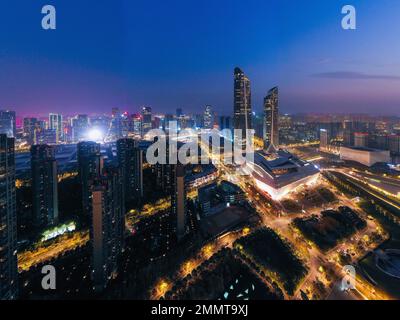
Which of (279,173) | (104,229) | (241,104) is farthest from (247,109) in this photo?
(104,229)

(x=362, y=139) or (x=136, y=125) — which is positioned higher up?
(x=136, y=125)

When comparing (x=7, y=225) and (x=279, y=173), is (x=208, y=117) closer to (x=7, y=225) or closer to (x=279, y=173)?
(x=279, y=173)

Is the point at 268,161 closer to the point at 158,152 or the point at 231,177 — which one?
the point at 231,177

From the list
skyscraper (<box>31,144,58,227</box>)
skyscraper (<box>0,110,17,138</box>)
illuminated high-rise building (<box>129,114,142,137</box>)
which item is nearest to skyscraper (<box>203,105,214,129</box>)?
illuminated high-rise building (<box>129,114,142,137</box>)

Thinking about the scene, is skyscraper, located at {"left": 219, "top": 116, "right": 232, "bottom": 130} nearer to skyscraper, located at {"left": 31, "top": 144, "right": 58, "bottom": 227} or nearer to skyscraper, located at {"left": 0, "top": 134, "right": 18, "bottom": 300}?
skyscraper, located at {"left": 31, "top": 144, "right": 58, "bottom": 227}
